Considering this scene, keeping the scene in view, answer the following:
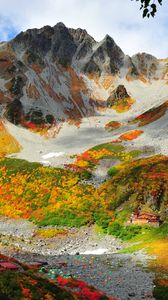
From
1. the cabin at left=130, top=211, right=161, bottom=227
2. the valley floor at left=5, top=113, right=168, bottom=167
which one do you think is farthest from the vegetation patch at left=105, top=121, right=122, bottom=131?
the cabin at left=130, top=211, right=161, bottom=227

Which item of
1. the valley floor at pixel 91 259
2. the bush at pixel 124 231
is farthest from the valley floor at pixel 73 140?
the bush at pixel 124 231

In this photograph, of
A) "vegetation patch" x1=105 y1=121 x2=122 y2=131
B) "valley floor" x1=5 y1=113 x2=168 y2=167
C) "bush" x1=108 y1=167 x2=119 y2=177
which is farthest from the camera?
"vegetation patch" x1=105 y1=121 x2=122 y2=131

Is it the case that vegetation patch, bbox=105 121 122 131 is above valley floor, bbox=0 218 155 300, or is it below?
above

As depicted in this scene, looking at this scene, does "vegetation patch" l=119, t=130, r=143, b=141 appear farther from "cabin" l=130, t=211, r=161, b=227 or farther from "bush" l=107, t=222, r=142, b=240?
"bush" l=107, t=222, r=142, b=240

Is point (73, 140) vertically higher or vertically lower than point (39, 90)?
lower

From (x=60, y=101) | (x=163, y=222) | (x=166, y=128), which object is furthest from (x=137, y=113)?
(x=163, y=222)

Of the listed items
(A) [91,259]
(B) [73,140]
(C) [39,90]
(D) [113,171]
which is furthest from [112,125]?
(A) [91,259]

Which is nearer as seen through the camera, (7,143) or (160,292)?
(160,292)

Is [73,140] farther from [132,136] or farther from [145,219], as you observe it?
[145,219]

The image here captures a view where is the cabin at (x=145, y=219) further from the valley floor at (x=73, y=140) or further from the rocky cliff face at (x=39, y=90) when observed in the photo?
the rocky cliff face at (x=39, y=90)
